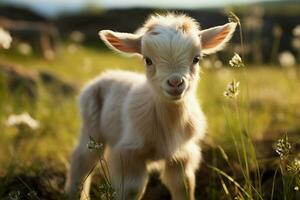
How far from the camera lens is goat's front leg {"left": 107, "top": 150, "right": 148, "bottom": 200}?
4.54 metres

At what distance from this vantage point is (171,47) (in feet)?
14.3

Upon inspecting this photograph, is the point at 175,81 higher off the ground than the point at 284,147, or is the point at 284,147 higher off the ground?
the point at 175,81

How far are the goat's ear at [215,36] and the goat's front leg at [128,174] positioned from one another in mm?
1100

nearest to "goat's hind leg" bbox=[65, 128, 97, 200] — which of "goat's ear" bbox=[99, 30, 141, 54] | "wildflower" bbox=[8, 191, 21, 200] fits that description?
"goat's ear" bbox=[99, 30, 141, 54]

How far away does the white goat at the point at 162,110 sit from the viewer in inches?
172

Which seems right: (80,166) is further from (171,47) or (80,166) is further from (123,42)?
(171,47)

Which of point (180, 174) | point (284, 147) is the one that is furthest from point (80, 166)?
point (284, 147)

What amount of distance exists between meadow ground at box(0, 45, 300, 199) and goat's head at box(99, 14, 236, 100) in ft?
1.25

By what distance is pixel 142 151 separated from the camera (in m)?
4.61

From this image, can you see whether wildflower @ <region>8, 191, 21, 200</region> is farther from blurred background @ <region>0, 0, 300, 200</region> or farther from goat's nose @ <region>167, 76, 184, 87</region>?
goat's nose @ <region>167, 76, 184, 87</region>

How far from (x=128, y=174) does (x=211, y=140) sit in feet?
8.17

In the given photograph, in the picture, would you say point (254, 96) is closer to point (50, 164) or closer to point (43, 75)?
point (43, 75)

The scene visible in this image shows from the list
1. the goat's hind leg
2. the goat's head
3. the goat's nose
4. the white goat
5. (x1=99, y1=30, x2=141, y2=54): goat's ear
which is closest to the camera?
the goat's nose

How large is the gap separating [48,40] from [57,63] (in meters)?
0.71
